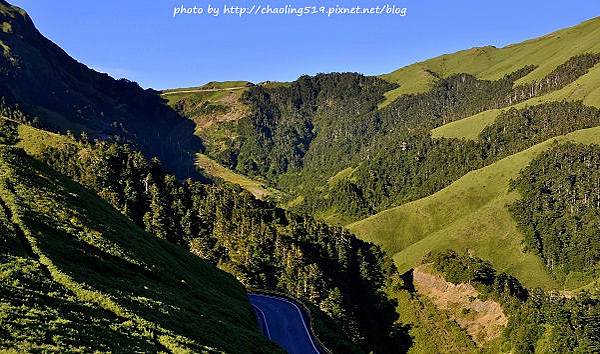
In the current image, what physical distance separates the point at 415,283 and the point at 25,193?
14425 cm

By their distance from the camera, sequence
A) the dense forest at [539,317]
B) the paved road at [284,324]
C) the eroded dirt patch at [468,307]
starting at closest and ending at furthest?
the paved road at [284,324] → the dense forest at [539,317] → the eroded dirt patch at [468,307]

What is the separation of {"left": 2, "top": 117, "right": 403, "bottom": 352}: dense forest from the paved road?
56.7m

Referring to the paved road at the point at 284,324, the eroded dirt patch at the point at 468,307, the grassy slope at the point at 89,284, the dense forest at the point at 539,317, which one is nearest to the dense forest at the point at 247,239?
the eroded dirt patch at the point at 468,307

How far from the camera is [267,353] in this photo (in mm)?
47156

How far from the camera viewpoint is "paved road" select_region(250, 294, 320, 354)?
6838 centimetres

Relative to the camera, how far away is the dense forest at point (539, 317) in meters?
139

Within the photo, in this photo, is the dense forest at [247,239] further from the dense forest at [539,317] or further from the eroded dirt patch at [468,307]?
the dense forest at [539,317]

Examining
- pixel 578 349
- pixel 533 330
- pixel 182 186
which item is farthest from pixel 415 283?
pixel 182 186

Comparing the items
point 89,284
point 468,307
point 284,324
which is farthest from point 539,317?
point 89,284

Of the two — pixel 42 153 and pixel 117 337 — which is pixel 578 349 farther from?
pixel 42 153

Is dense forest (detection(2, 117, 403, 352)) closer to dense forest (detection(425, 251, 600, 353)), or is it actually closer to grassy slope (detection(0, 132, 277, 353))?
dense forest (detection(425, 251, 600, 353))

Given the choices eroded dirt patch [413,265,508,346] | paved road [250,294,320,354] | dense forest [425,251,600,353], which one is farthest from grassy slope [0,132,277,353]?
dense forest [425,251,600,353]

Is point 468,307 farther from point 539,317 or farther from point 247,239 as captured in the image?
point 247,239

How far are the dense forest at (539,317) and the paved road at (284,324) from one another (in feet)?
288
